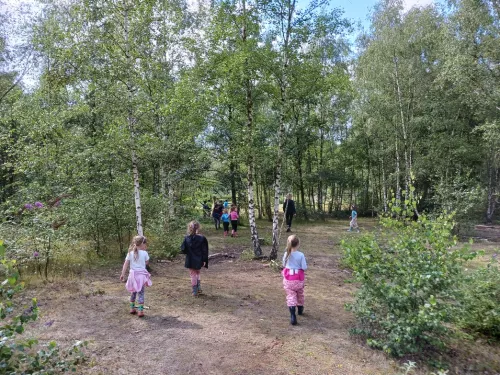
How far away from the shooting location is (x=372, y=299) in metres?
5.01

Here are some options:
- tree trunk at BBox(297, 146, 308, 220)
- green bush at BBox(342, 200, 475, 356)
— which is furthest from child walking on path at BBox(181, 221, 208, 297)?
tree trunk at BBox(297, 146, 308, 220)

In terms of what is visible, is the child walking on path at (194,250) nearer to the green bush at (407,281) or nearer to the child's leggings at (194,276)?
the child's leggings at (194,276)

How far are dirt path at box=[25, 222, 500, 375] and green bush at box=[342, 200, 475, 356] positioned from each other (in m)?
0.47

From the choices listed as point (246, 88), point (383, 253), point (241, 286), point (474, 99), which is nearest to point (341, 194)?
point (474, 99)

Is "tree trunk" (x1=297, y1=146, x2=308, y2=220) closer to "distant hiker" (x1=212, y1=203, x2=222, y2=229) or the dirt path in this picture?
"distant hiker" (x1=212, y1=203, x2=222, y2=229)

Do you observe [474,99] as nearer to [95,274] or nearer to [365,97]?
[365,97]

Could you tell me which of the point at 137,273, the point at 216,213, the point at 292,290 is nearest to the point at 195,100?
the point at 137,273

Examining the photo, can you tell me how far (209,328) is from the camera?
5.37m

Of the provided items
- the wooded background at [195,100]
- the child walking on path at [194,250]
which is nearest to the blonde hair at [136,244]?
the child walking on path at [194,250]

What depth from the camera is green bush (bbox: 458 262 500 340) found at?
5.32 meters

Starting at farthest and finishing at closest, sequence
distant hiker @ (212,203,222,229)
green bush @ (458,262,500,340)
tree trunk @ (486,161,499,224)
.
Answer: tree trunk @ (486,161,499,224)
distant hiker @ (212,203,222,229)
green bush @ (458,262,500,340)

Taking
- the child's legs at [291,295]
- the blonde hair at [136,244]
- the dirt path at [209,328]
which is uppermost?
the blonde hair at [136,244]

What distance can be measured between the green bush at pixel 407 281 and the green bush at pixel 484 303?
34.7 inches

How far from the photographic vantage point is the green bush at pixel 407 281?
4465 mm
